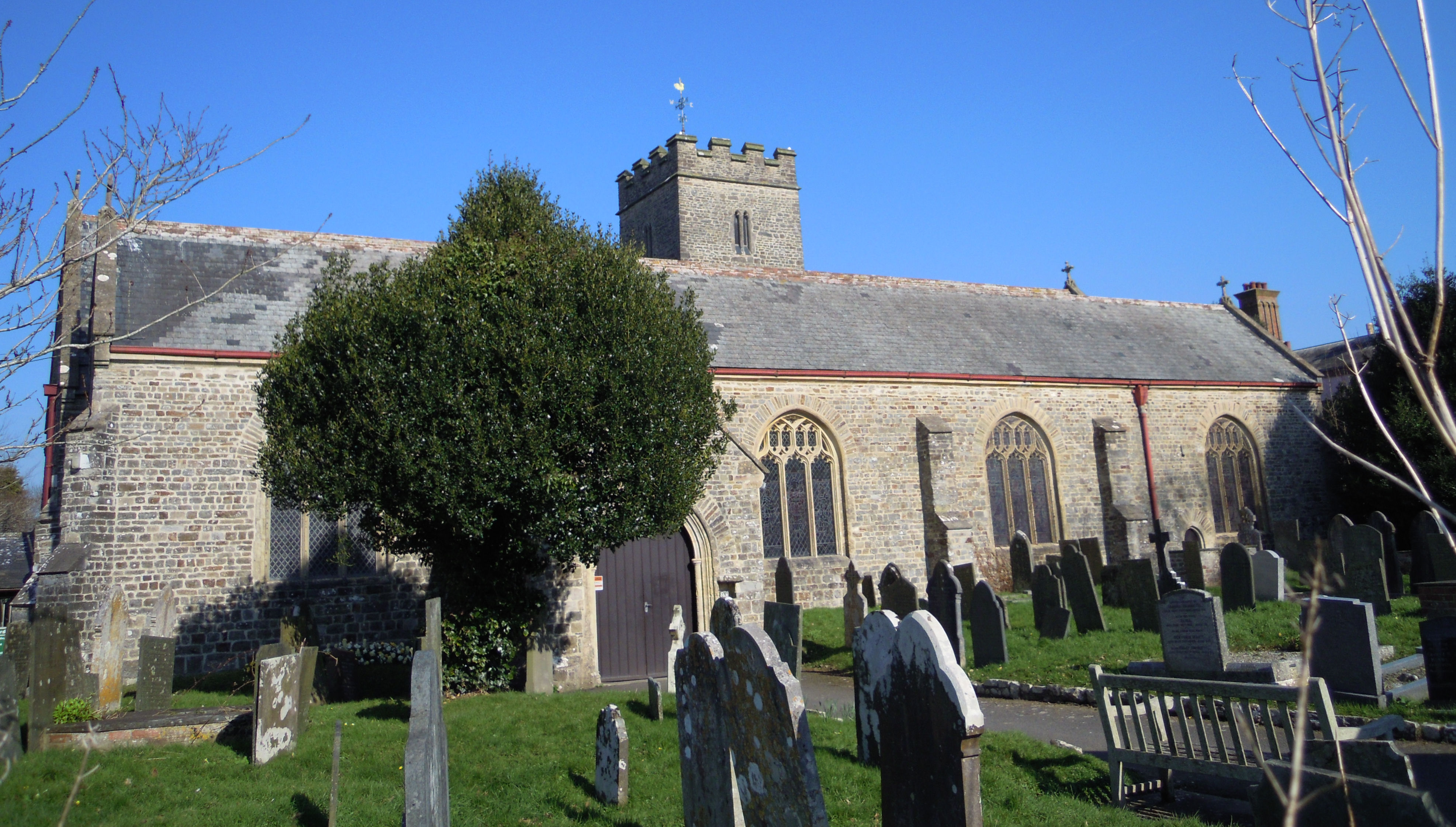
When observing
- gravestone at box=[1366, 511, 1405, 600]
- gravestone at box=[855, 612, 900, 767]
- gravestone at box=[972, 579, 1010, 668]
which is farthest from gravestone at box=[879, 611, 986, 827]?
gravestone at box=[1366, 511, 1405, 600]

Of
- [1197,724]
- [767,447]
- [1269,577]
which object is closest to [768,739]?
[1197,724]

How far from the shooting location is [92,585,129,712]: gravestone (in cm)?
986

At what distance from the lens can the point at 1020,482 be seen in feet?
66.5

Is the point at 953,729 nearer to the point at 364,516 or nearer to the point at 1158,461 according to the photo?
the point at 364,516

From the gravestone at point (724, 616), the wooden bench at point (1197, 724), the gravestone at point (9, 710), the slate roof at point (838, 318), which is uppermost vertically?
the slate roof at point (838, 318)

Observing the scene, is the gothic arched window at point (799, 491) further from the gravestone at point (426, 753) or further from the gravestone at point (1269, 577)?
the gravestone at point (426, 753)

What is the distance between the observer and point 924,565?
1861cm

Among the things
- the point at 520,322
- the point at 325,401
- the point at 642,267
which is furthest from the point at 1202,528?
the point at 325,401

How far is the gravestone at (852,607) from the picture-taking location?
44.2ft

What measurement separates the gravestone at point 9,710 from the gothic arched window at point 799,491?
12249mm

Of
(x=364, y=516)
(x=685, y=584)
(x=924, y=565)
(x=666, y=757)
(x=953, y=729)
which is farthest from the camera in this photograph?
(x=924, y=565)

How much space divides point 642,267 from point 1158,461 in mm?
14446

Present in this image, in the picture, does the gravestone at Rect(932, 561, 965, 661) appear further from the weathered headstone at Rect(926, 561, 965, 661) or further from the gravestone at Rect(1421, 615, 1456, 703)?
the gravestone at Rect(1421, 615, 1456, 703)

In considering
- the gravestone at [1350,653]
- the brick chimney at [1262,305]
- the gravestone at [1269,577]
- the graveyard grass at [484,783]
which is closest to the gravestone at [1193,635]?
the gravestone at [1350,653]
